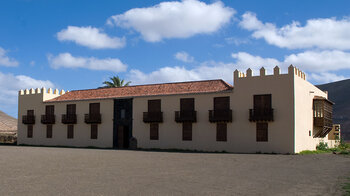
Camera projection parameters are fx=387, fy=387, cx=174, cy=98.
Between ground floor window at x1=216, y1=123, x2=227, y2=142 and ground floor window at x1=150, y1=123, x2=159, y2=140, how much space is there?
5.57 meters

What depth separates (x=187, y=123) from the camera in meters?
31.6

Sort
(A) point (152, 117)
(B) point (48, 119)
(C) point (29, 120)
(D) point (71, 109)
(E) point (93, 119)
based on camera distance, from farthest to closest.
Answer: (C) point (29, 120), (B) point (48, 119), (D) point (71, 109), (E) point (93, 119), (A) point (152, 117)

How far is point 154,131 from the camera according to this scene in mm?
33250

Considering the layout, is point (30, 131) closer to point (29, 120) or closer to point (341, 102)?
point (29, 120)

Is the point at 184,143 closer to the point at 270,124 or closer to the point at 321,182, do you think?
the point at 270,124

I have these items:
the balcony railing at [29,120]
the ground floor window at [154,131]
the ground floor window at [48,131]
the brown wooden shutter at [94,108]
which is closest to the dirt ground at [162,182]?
the ground floor window at [154,131]

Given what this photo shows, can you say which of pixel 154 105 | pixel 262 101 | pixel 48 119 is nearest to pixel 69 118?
pixel 48 119

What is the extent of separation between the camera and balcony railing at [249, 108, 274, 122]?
2783 centimetres

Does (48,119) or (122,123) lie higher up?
(48,119)

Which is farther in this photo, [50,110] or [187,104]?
[50,110]

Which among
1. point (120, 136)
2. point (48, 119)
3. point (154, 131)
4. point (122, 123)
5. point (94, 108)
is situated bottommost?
point (120, 136)

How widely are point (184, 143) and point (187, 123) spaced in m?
1.66

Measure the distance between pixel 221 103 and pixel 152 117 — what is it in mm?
6215

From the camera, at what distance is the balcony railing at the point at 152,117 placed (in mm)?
32562
